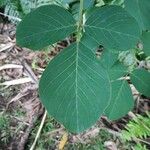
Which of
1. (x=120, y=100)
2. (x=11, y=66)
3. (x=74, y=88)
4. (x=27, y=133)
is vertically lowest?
(x=27, y=133)

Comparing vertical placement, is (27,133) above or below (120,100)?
below

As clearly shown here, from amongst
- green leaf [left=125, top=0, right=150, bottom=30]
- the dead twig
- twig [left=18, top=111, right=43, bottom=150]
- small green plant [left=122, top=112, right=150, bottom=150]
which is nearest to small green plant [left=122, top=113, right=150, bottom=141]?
small green plant [left=122, top=112, right=150, bottom=150]

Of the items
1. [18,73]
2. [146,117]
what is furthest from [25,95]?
[146,117]

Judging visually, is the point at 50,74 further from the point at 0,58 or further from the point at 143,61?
Result: the point at 0,58

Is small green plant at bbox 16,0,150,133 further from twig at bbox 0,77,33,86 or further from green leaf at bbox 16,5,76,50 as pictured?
twig at bbox 0,77,33,86

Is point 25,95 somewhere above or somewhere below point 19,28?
below

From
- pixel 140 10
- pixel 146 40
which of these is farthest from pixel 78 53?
pixel 146 40

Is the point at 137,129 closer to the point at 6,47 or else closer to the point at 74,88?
the point at 6,47
